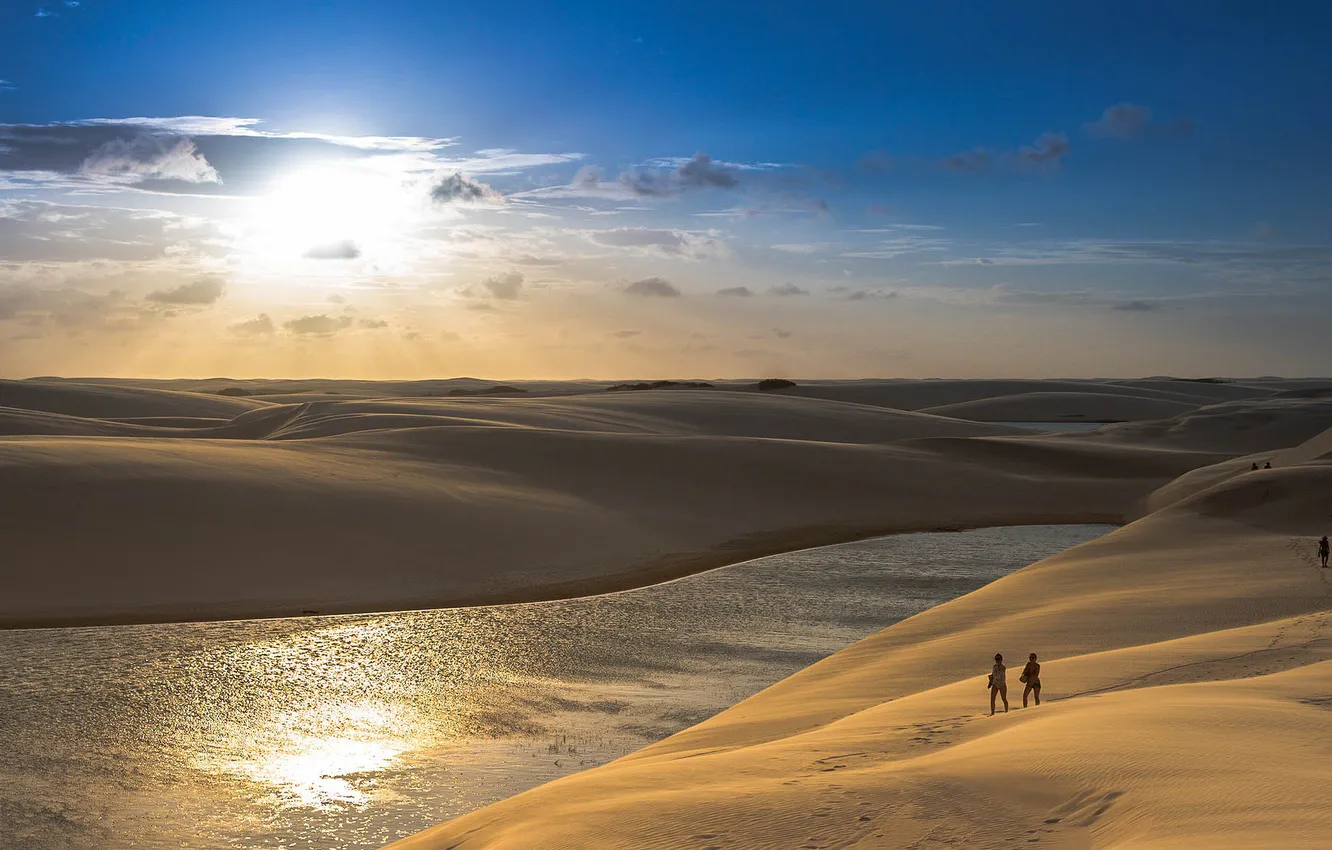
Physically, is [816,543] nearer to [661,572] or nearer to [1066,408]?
[661,572]

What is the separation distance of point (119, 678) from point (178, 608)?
5073mm

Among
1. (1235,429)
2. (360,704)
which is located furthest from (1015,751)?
(1235,429)

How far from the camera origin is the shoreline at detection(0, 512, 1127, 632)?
21.4 m

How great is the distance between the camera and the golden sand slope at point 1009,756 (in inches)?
295

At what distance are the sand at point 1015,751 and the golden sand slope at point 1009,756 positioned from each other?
0.03 m

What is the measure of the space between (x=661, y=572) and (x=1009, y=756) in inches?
772

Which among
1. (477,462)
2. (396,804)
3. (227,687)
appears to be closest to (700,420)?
(477,462)

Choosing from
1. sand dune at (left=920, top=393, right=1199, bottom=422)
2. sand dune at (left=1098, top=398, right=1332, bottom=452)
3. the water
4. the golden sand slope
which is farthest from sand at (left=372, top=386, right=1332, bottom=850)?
sand dune at (left=920, top=393, right=1199, bottom=422)

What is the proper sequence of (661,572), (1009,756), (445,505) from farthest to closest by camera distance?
(445,505), (661,572), (1009,756)

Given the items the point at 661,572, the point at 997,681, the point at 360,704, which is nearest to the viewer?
the point at 997,681

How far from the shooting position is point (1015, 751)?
908cm

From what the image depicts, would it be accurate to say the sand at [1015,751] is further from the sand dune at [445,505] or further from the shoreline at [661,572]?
the sand dune at [445,505]

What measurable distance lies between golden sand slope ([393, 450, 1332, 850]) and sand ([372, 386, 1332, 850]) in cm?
3

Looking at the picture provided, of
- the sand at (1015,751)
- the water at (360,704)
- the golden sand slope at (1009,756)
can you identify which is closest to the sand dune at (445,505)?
the water at (360,704)
